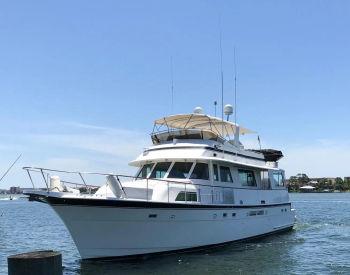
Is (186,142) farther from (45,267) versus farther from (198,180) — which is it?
(45,267)

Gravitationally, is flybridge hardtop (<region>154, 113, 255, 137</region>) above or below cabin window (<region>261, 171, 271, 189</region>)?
above

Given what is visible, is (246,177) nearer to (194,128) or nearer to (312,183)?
(194,128)

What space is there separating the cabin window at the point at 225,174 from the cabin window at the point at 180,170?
159 centimetres

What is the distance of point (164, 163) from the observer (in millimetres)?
18656

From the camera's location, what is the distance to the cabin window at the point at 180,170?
18.2 metres

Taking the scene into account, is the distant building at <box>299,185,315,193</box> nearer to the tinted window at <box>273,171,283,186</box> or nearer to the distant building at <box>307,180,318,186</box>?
the distant building at <box>307,180,318,186</box>

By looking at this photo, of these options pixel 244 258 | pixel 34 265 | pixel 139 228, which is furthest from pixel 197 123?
pixel 34 265

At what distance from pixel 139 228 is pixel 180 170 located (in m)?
3.86

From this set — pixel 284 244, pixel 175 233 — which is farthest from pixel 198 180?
pixel 284 244

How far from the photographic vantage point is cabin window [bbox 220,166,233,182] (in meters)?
19.3

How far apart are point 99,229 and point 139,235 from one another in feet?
4.02

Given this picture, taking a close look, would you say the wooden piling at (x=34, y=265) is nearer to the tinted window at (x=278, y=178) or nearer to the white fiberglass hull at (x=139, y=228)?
the white fiberglass hull at (x=139, y=228)

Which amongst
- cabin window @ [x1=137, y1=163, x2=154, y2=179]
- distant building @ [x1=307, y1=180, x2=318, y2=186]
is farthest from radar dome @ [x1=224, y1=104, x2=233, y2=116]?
distant building @ [x1=307, y1=180, x2=318, y2=186]

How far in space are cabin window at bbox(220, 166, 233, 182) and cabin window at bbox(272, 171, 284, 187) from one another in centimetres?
506
